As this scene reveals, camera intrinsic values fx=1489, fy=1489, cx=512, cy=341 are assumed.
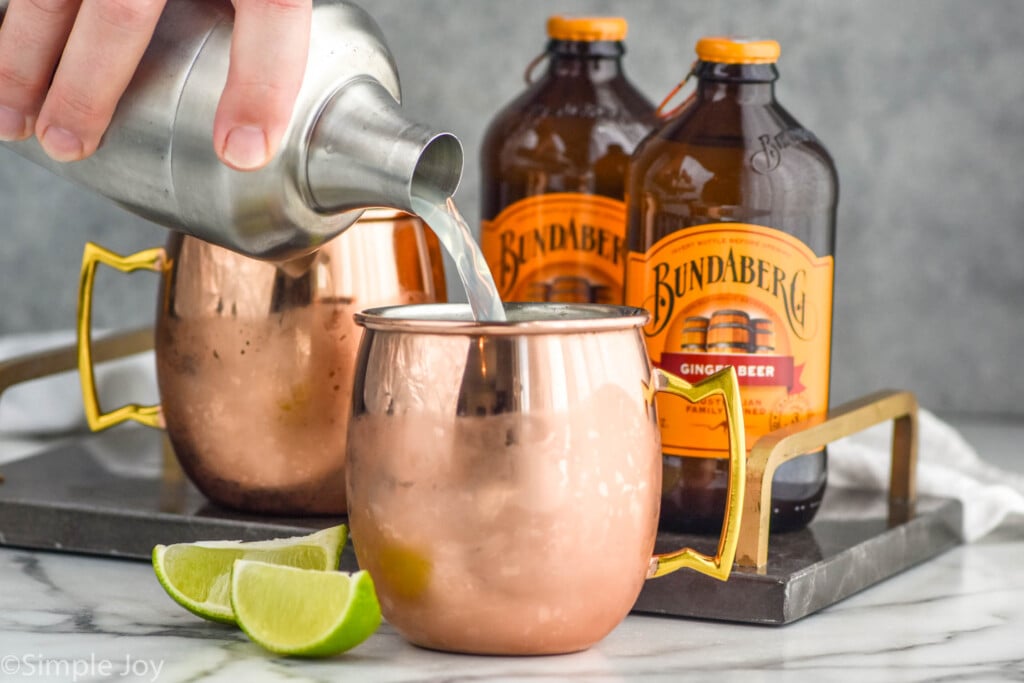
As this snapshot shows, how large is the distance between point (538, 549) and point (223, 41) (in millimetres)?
262

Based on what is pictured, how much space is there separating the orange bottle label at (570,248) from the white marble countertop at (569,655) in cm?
27

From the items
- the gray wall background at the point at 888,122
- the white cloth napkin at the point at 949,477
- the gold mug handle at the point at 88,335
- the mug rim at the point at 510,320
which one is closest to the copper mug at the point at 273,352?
the gold mug handle at the point at 88,335

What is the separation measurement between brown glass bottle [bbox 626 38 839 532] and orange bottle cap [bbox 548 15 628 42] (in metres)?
0.16

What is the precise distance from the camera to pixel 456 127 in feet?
4.92

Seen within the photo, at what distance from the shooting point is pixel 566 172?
99 centimetres

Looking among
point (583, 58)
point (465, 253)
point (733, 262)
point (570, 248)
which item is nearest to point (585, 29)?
point (583, 58)

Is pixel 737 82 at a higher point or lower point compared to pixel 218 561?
higher

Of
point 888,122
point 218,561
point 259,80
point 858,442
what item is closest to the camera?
point 259,80

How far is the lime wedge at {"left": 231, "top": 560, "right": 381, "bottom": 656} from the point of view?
2.12 ft

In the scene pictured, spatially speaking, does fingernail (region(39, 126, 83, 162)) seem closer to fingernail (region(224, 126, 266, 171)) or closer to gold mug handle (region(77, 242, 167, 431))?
fingernail (region(224, 126, 266, 171))

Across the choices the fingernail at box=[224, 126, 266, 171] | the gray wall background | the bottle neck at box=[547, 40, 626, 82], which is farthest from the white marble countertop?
the gray wall background

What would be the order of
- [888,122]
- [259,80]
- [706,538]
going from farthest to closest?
[888,122] → [706,538] → [259,80]

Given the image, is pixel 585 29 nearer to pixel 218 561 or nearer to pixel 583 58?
pixel 583 58

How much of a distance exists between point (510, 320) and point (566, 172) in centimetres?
35
